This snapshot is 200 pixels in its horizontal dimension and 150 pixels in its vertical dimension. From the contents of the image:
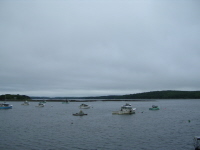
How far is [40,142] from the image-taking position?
3031 centimetres

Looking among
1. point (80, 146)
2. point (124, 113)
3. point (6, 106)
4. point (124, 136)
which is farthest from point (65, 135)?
point (6, 106)

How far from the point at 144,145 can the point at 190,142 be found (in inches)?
272

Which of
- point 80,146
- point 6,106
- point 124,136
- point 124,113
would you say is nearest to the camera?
point 80,146

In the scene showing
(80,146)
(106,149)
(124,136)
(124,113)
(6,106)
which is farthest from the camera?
(6,106)

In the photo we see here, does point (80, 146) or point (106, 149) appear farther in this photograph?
point (80, 146)

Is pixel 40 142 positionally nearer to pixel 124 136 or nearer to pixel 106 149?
pixel 106 149

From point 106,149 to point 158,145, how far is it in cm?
725

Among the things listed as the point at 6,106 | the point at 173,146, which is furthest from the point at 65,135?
the point at 6,106

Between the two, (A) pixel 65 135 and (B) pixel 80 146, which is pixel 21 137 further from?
(B) pixel 80 146

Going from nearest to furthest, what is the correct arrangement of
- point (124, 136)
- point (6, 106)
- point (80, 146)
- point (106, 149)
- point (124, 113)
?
point (106, 149) < point (80, 146) < point (124, 136) < point (124, 113) < point (6, 106)

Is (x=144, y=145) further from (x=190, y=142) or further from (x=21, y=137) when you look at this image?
(x=21, y=137)

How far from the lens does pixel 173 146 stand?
27.2 m

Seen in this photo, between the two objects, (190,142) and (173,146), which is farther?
(190,142)

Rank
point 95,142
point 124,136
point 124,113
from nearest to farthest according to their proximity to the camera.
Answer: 1. point 95,142
2. point 124,136
3. point 124,113
